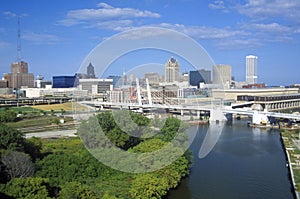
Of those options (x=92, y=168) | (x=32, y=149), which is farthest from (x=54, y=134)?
(x=92, y=168)

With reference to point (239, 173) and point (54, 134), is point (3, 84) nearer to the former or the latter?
point (54, 134)

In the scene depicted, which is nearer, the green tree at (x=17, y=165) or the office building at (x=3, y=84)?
the green tree at (x=17, y=165)

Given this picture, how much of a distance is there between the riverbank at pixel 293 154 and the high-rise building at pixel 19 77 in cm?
2547

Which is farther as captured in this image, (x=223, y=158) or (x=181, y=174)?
(x=223, y=158)

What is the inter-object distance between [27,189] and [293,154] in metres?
4.10

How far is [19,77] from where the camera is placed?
96.2ft

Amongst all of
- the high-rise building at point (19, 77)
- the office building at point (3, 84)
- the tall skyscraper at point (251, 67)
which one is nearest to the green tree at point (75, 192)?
the office building at point (3, 84)

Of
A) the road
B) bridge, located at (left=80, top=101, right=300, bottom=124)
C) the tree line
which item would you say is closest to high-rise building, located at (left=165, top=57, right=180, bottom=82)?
the tree line

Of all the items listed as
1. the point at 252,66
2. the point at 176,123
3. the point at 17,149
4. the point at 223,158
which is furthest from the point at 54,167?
the point at 252,66

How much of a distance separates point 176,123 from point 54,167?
187 centimetres

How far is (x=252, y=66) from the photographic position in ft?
116

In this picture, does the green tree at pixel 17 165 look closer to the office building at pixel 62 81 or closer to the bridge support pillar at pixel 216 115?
the bridge support pillar at pixel 216 115

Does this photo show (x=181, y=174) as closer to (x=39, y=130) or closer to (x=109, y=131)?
(x=109, y=131)

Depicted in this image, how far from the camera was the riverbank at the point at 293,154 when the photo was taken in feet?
13.0
